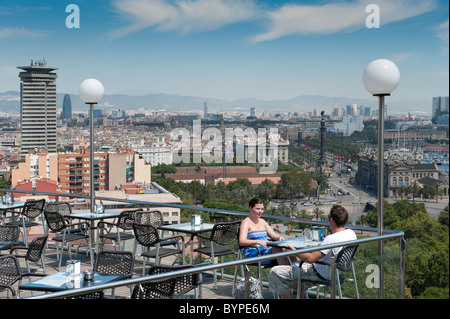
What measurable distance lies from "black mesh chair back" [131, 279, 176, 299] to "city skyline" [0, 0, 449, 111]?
11367 cm

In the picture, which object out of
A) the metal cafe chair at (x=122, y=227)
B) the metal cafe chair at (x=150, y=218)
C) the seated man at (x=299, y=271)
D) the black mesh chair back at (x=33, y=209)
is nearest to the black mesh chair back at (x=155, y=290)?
the seated man at (x=299, y=271)

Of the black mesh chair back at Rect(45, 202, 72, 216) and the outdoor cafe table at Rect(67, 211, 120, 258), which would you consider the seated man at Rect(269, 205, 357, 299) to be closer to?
the outdoor cafe table at Rect(67, 211, 120, 258)

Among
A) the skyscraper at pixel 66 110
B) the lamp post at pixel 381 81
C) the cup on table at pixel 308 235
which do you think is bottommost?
the cup on table at pixel 308 235

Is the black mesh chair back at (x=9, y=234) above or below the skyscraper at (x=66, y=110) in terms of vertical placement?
below

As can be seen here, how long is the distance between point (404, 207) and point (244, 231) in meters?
74.6

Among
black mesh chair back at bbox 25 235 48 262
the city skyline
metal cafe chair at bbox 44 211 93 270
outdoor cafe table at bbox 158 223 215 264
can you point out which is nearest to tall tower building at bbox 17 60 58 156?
the city skyline

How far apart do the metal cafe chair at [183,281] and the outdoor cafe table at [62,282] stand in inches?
18.1

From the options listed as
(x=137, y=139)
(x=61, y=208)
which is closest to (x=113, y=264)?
(x=61, y=208)

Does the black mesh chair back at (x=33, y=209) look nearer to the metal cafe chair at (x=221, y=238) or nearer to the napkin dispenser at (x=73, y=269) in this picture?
the metal cafe chair at (x=221, y=238)

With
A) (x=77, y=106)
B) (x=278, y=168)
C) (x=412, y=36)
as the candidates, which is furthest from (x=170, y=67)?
(x=412, y=36)

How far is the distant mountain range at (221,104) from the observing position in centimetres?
10725

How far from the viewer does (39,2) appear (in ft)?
416

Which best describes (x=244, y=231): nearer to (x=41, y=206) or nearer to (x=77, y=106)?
(x=41, y=206)

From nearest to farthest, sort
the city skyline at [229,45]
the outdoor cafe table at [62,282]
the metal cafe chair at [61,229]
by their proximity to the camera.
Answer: the outdoor cafe table at [62,282]
the metal cafe chair at [61,229]
the city skyline at [229,45]
